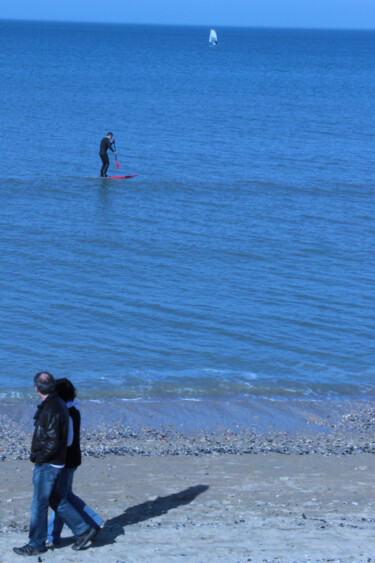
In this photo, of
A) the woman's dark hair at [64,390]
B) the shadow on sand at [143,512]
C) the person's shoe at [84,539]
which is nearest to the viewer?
the woman's dark hair at [64,390]

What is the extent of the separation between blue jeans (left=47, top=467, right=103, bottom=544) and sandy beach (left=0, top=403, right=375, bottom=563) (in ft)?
0.60

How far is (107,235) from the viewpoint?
2328cm

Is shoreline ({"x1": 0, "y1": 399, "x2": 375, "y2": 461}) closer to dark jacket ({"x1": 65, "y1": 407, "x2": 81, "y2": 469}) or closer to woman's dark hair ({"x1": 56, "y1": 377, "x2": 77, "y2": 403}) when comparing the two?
→ dark jacket ({"x1": 65, "y1": 407, "x2": 81, "y2": 469})

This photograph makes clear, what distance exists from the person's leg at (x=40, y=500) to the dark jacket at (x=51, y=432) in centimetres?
10

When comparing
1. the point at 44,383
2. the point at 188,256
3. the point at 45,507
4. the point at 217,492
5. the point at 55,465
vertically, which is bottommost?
the point at 217,492

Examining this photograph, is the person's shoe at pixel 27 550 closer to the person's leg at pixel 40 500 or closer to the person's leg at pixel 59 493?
the person's leg at pixel 40 500

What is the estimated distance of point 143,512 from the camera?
8.89m

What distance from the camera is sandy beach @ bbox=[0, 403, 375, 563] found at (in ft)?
25.7

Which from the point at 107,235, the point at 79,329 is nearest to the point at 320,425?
the point at 79,329

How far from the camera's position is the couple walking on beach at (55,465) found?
7.32 m

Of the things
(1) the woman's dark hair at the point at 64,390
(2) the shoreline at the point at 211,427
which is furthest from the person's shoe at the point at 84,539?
(2) the shoreline at the point at 211,427

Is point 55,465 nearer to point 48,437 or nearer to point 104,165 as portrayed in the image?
point 48,437

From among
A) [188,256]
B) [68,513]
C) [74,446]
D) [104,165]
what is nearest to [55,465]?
[74,446]

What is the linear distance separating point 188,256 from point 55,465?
1430 cm
